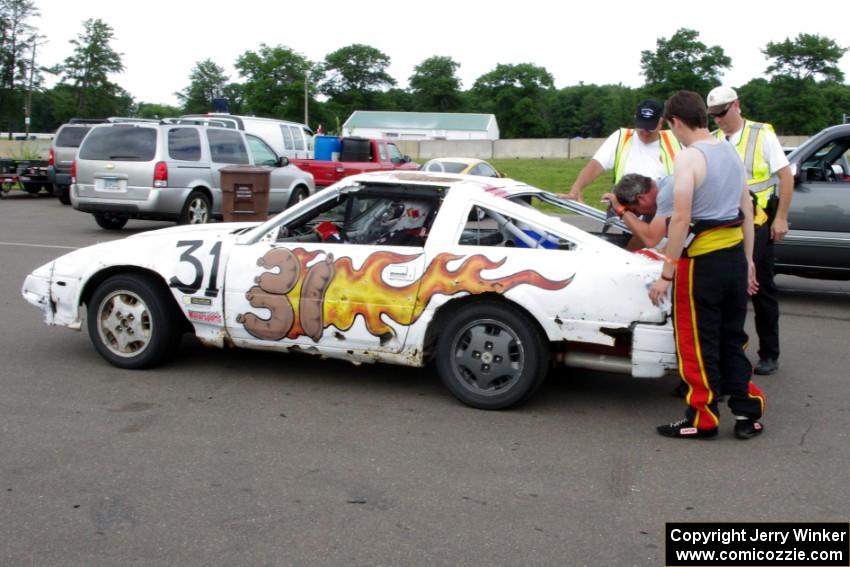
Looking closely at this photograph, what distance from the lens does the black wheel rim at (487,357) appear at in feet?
17.3

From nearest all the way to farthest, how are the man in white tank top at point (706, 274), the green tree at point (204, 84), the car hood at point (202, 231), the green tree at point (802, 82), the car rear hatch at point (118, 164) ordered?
the man in white tank top at point (706, 274) < the car hood at point (202, 231) < the car rear hatch at point (118, 164) < the green tree at point (802, 82) < the green tree at point (204, 84)

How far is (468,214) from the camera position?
5.61 metres

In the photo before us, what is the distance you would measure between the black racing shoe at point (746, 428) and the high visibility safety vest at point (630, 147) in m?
2.22

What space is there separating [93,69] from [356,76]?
209 feet

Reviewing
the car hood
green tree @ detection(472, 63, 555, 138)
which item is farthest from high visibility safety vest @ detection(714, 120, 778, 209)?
green tree @ detection(472, 63, 555, 138)

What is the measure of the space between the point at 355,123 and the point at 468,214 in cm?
10680

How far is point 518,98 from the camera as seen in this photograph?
431 feet

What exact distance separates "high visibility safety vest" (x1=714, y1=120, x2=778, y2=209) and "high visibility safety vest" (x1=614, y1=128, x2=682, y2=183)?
615 millimetres

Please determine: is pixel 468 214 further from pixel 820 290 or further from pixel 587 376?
pixel 820 290

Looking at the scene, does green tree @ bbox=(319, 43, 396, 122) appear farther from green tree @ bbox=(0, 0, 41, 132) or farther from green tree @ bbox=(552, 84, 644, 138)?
green tree @ bbox=(0, 0, 41, 132)

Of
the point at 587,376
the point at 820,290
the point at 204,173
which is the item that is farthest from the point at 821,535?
the point at 204,173

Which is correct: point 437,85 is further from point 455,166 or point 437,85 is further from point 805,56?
point 455,166

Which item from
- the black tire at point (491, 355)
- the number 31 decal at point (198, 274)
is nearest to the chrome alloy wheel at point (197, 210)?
the number 31 decal at point (198, 274)

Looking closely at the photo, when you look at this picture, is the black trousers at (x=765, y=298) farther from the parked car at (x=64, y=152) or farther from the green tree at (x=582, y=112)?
the green tree at (x=582, y=112)
